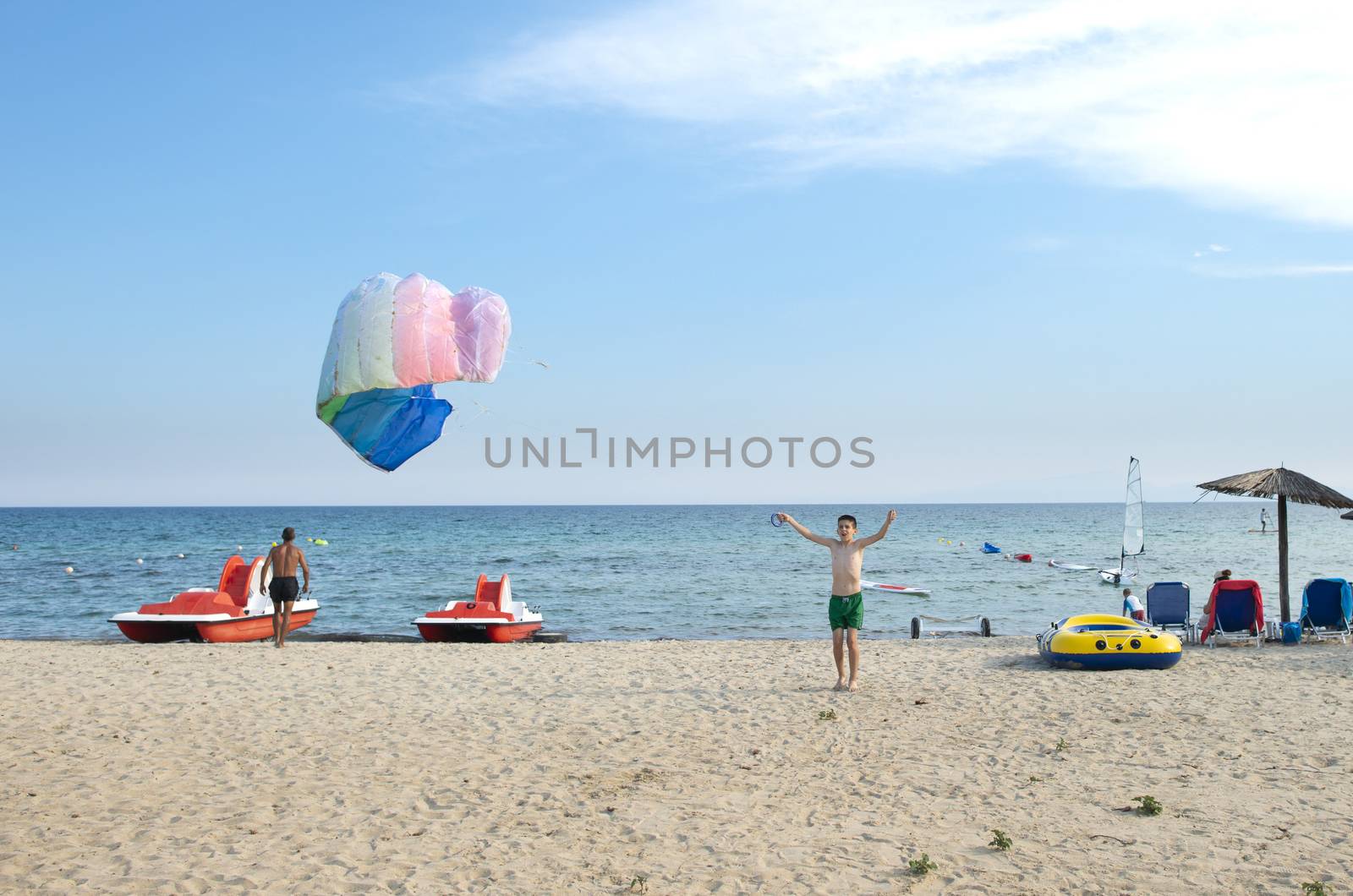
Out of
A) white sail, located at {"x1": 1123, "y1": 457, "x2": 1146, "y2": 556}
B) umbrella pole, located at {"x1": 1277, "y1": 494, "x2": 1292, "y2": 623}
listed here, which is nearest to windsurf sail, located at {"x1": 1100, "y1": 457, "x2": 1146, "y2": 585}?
white sail, located at {"x1": 1123, "y1": 457, "x2": 1146, "y2": 556}

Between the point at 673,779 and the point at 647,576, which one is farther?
the point at 647,576

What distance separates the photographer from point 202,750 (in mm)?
7504

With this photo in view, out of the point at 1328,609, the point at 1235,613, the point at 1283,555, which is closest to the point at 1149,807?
the point at 1235,613

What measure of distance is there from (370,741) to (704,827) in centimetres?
329

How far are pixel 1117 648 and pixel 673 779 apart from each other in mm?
6368

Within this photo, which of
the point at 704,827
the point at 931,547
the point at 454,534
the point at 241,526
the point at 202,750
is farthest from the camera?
the point at 241,526

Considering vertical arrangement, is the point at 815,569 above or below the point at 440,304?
below

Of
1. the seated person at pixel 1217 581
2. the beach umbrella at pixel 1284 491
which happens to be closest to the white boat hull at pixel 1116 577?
the beach umbrella at pixel 1284 491

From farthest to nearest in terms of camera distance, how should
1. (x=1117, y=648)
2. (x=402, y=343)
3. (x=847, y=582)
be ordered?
(x=1117, y=648)
(x=847, y=582)
(x=402, y=343)

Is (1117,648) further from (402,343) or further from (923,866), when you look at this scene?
(402,343)

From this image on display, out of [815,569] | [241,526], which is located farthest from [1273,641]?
[241,526]

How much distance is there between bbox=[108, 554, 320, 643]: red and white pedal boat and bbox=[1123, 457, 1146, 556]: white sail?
25.8 m

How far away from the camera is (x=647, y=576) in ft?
113

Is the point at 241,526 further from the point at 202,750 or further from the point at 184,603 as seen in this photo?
the point at 202,750
